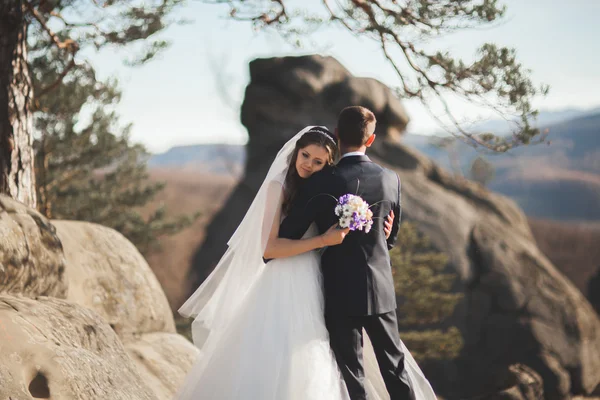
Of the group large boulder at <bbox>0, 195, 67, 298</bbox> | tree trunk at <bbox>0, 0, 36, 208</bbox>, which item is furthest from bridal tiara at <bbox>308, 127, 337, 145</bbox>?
tree trunk at <bbox>0, 0, 36, 208</bbox>

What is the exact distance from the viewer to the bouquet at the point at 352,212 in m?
3.06

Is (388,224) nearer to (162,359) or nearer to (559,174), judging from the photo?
(162,359)

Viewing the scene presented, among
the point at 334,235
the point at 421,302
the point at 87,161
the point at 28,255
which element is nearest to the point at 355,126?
the point at 334,235

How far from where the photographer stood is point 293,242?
10.7 ft

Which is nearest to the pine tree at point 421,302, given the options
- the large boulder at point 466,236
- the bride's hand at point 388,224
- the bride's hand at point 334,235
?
the large boulder at point 466,236

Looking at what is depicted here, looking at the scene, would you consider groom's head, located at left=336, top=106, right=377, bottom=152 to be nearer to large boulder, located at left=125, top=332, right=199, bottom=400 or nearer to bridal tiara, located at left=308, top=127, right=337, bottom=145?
bridal tiara, located at left=308, top=127, right=337, bottom=145

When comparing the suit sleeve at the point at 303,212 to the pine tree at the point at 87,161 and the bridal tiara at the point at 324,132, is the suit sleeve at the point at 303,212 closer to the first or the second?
the bridal tiara at the point at 324,132

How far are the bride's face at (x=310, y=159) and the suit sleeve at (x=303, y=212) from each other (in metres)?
0.15

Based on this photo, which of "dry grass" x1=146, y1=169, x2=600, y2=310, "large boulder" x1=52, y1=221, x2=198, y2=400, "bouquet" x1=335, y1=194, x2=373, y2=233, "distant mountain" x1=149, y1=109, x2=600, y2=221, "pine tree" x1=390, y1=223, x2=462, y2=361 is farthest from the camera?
"distant mountain" x1=149, y1=109, x2=600, y2=221

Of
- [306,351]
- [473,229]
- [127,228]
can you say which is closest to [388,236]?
[306,351]

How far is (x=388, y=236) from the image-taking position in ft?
11.5

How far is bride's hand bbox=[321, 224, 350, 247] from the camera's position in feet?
10.2

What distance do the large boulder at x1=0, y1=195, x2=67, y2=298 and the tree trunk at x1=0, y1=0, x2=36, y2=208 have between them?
1.02 meters

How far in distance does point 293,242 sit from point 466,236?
10499mm
